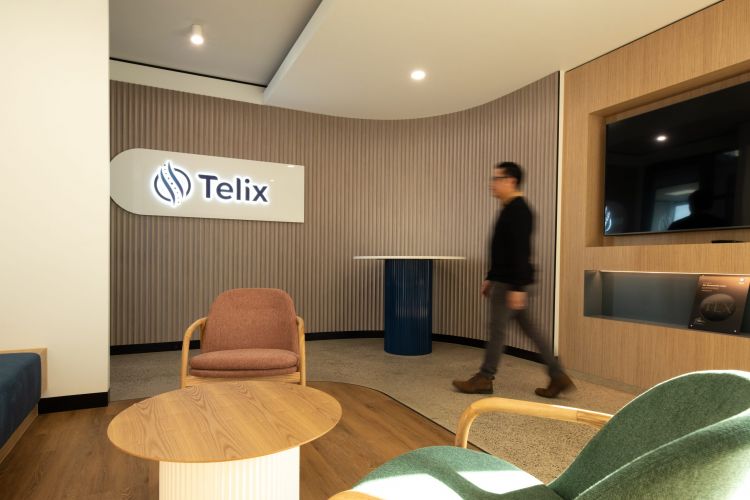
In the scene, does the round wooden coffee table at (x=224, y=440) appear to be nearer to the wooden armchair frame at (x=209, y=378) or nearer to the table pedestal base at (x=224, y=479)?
the table pedestal base at (x=224, y=479)

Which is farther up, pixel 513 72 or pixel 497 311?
pixel 513 72

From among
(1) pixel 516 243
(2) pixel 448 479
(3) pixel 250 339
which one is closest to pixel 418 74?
(1) pixel 516 243

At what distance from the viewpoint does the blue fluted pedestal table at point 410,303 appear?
4.89m

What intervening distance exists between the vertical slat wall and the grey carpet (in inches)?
22.2

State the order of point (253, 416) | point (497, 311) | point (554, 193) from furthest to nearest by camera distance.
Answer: point (554, 193)
point (497, 311)
point (253, 416)

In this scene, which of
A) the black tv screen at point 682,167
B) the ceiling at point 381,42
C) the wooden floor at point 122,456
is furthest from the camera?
the ceiling at point 381,42

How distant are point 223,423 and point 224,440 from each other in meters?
0.16

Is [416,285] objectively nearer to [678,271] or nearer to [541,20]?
[678,271]

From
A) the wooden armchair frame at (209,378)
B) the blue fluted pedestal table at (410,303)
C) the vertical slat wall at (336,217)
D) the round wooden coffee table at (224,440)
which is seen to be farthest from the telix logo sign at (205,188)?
the round wooden coffee table at (224,440)

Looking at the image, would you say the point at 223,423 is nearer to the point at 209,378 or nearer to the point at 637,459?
the point at 209,378

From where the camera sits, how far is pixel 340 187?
6.01 meters

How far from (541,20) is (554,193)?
1647 mm

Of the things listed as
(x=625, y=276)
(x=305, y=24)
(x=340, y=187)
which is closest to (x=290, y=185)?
(x=340, y=187)

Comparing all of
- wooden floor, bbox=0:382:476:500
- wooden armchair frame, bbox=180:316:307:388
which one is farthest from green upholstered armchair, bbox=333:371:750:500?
wooden armchair frame, bbox=180:316:307:388
